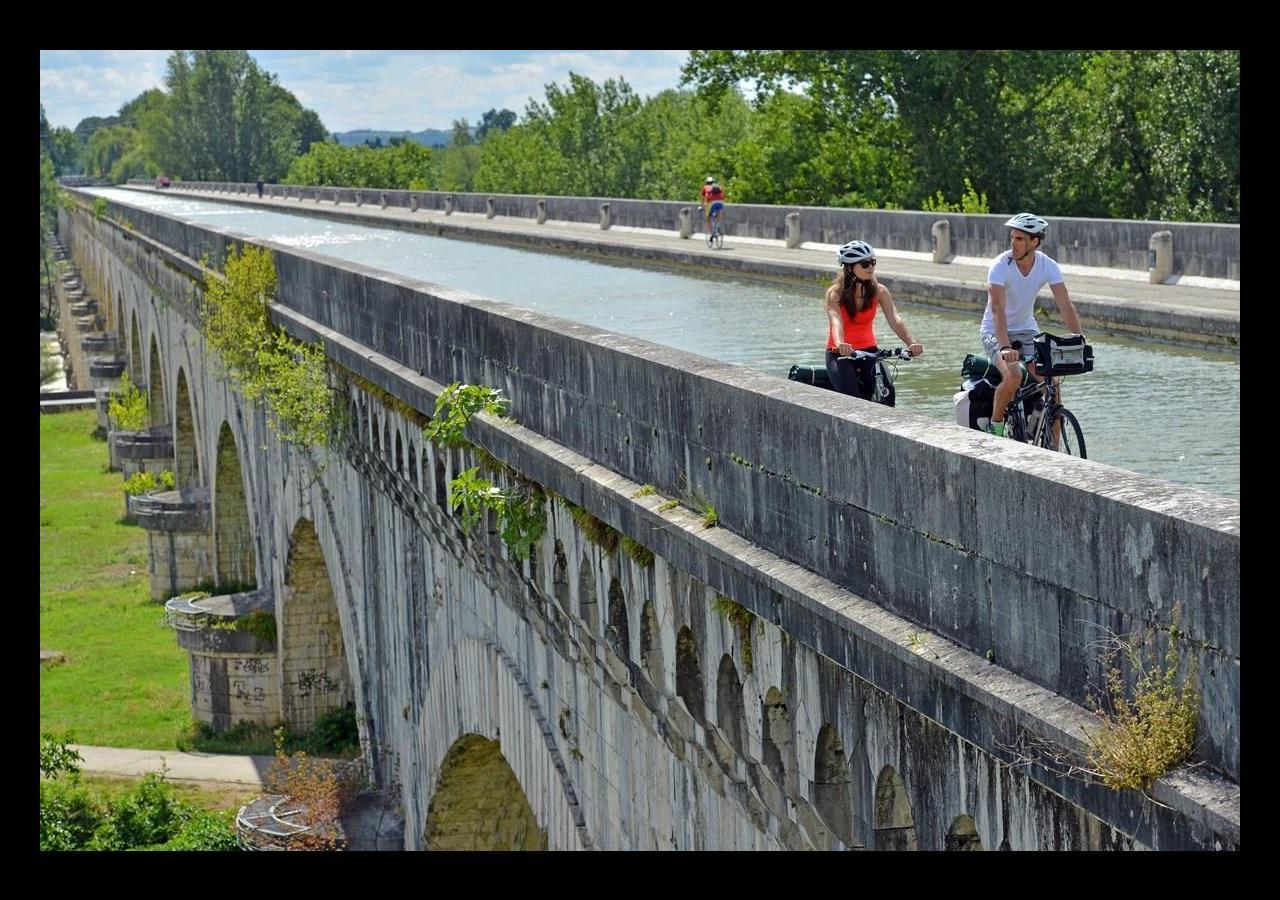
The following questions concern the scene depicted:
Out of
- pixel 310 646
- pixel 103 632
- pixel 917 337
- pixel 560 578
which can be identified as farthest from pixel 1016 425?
pixel 103 632

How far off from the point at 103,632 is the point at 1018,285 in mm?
26735

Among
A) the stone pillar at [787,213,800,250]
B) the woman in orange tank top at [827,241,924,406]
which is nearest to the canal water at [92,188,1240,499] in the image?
the woman in orange tank top at [827,241,924,406]

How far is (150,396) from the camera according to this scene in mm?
42500

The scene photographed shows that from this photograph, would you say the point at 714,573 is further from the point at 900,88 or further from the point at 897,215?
the point at 900,88

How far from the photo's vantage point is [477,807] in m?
13.4

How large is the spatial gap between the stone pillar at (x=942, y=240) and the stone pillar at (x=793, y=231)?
16.6 feet

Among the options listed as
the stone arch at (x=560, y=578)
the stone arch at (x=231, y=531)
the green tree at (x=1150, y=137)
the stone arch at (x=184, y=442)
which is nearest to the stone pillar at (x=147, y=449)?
the stone arch at (x=184, y=442)

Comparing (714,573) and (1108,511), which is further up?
(1108,511)

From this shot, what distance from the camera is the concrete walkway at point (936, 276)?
15.3 m

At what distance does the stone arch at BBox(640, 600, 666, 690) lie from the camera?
24.1 ft

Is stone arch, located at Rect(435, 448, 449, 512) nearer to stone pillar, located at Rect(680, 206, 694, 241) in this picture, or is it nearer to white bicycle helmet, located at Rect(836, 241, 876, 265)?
white bicycle helmet, located at Rect(836, 241, 876, 265)

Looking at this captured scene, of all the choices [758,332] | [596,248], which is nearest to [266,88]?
[596,248]
